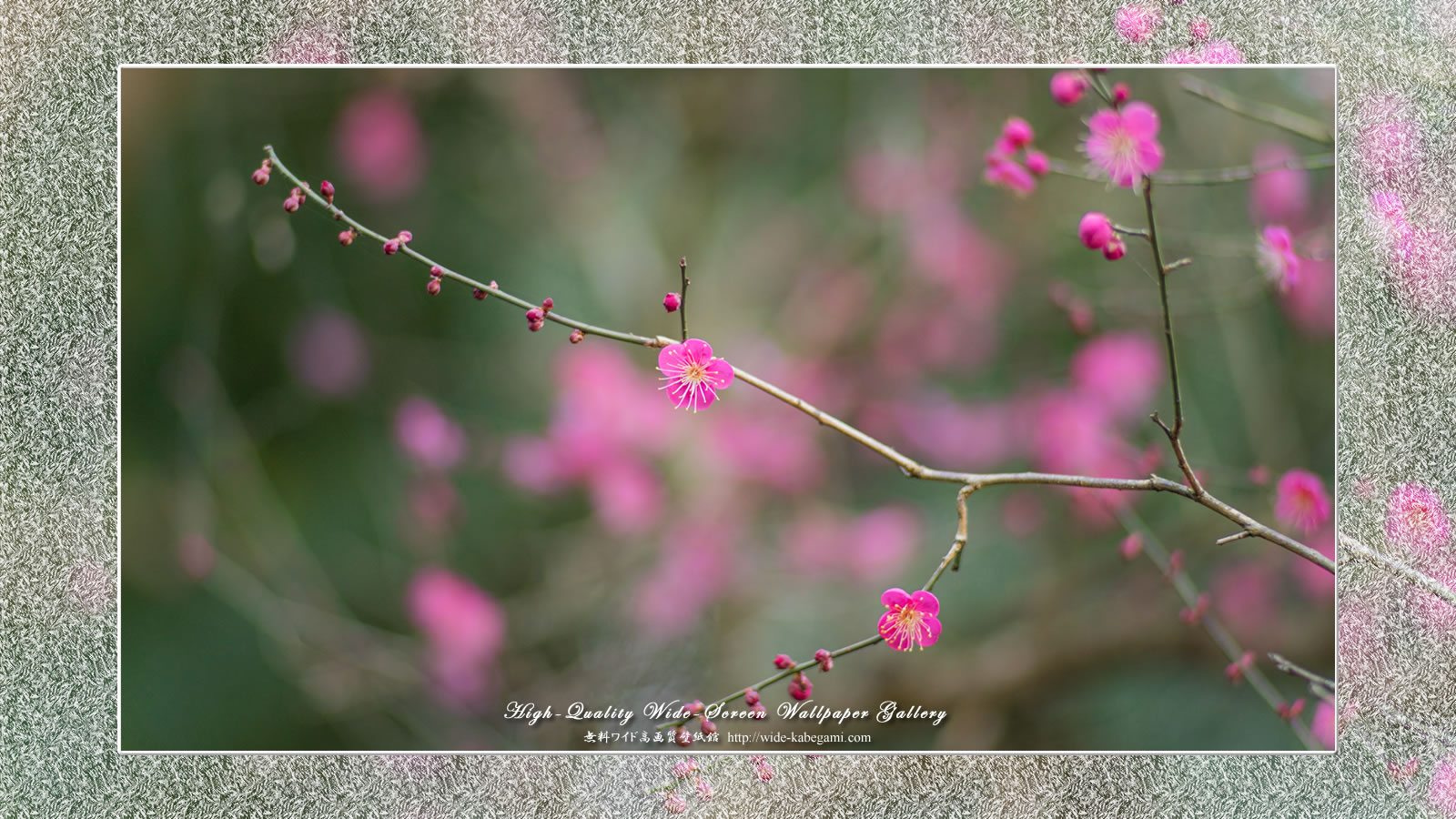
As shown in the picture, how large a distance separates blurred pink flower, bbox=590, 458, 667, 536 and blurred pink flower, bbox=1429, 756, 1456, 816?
101 centimetres

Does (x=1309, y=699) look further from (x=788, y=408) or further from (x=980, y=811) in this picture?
(x=788, y=408)

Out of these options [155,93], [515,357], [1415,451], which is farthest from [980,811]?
[155,93]

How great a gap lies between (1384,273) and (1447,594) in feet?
1.27

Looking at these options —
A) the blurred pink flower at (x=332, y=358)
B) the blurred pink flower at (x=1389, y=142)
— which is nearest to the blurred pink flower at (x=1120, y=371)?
the blurred pink flower at (x=1389, y=142)

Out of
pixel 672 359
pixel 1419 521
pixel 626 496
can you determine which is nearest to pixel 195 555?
pixel 626 496

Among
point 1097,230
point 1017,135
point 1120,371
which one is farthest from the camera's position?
point 1120,371

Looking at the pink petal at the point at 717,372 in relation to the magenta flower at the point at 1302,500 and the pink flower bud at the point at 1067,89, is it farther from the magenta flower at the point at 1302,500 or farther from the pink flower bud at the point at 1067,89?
the magenta flower at the point at 1302,500

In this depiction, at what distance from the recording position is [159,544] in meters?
1.12

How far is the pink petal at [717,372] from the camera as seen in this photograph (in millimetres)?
967

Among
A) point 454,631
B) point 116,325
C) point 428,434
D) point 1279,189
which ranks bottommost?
point 454,631

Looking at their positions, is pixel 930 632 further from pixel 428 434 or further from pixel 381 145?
pixel 381 145

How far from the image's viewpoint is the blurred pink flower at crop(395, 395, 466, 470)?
45.0 inches

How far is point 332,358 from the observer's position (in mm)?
1153

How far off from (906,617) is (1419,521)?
2.21 feet
